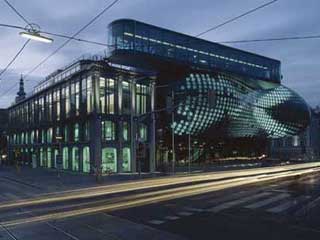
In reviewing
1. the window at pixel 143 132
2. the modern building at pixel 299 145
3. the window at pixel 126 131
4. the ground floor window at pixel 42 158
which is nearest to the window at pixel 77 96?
the window at pixel 126 131

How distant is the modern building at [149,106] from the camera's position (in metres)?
63.2

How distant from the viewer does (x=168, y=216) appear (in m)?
19.6

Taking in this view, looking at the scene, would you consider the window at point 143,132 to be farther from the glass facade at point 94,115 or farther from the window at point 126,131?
the window at point 126,131

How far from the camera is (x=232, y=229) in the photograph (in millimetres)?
16734

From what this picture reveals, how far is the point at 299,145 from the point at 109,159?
97.8 m

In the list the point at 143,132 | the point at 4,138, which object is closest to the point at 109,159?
the point at 143,132

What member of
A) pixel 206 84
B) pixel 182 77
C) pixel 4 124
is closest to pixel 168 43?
pixel 182 77

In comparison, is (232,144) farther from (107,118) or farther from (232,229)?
(232,229)

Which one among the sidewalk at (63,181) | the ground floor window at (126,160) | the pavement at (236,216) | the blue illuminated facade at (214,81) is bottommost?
the pavement at (236,216)

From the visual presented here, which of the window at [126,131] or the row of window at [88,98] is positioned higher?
the row of window at [88,98]

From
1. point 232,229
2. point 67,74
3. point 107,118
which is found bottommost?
point 232,229

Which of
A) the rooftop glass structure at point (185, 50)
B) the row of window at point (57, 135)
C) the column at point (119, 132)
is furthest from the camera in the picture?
the rooftop glass structure at point (185, 50)

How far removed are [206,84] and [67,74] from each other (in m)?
33.8

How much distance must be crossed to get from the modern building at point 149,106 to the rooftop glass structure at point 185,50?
0.17 meters
